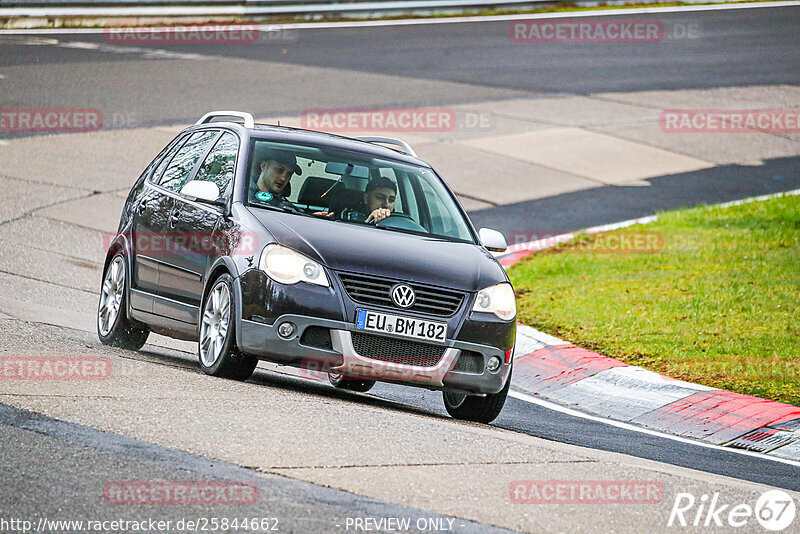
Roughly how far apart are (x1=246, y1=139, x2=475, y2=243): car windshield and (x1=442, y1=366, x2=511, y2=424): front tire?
1.10 meters

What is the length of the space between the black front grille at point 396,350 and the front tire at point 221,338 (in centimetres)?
71

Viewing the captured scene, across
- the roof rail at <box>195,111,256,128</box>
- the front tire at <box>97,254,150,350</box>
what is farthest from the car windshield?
the front tire at <box>97,254,150,350</box>

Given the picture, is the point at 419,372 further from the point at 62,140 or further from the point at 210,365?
the point at 62,140

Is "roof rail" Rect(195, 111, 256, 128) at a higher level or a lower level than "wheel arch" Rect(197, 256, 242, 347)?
higher

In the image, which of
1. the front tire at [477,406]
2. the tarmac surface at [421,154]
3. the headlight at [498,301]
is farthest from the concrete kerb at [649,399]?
the headlight at [498,301]

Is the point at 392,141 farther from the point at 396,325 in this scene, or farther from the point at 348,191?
the point at 396,325

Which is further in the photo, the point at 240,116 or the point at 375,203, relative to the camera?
the point at 240,116

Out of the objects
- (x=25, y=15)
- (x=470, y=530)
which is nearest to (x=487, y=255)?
(x=470, y=530)

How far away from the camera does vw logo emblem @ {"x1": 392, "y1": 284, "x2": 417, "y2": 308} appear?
7.92 meters

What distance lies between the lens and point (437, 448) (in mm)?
6879

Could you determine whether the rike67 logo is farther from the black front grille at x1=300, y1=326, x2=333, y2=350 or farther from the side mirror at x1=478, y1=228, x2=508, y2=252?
the side mirror at x1=478, y1=228, x2=508, y2=252

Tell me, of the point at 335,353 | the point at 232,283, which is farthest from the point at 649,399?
the point at 232,283

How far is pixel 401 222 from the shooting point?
8.95m

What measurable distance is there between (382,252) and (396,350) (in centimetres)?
63
